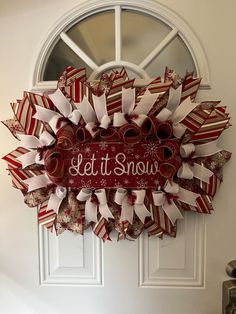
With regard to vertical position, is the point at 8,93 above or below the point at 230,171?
above

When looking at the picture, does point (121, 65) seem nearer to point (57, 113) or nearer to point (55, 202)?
point (57, 113)

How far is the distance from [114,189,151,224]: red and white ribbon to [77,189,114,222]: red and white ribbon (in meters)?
0.04

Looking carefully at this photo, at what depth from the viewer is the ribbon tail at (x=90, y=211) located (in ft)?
3.29

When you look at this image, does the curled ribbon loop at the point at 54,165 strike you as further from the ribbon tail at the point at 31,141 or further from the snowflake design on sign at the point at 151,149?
the snowflake design on sign at the point at 151,149

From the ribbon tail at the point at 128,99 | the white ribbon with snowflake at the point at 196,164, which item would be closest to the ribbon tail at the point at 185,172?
the white ribbon with snowflake at the point at 196,164

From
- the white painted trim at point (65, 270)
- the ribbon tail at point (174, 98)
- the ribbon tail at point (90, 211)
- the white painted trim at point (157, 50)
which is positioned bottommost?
the white painted trim at point (65, 270)

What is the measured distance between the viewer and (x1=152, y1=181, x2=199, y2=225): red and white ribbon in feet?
3.20

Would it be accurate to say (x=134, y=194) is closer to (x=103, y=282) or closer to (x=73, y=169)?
(x=73, y=169)

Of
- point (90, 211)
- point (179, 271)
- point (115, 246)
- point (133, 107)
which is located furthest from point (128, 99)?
point (179, 271)

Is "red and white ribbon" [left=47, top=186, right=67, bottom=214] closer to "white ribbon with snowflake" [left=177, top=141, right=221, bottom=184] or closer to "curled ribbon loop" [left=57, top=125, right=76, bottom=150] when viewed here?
"curled ribbon loop" [left=57, top=125, right=76, bottom=150]

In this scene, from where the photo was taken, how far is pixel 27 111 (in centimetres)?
101

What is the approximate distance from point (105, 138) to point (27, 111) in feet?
0.82

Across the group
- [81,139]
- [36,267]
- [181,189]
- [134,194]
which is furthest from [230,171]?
[36,267]

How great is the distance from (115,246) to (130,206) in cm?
18
